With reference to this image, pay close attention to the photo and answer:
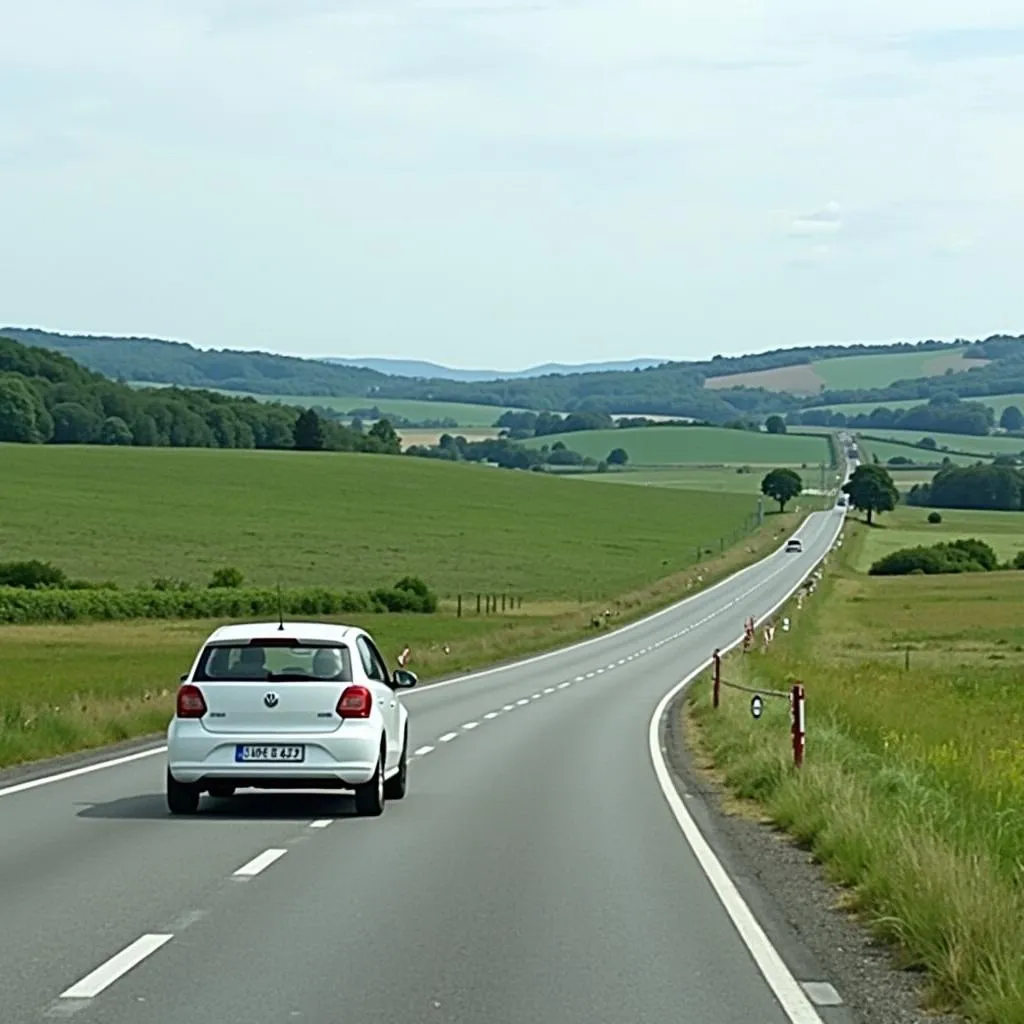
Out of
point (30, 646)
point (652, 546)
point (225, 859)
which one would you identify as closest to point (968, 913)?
point (225, 859)

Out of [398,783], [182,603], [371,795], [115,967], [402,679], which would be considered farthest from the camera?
[182,603]

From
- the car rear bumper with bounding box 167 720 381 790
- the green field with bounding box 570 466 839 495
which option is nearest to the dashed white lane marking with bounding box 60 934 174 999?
the car rear bumper with bounding box 167 720 381 790

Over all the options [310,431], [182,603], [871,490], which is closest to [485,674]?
[182,603]

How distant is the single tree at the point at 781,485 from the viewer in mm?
166750

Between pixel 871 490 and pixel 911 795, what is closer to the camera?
pixel 911 795

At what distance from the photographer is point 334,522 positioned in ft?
354

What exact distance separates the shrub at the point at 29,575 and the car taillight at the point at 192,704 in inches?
2203

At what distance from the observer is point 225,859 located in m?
14.3

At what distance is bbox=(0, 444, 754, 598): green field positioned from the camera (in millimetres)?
87812

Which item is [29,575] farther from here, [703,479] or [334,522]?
[703,479]

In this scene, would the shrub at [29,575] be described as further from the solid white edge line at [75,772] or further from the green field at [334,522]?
Answer: the solid white edge line at [75,772]

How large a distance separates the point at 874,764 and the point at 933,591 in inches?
3168

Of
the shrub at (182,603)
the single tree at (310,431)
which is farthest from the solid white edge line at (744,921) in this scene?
the single tree at (310,431)

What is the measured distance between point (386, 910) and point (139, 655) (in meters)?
40.6
